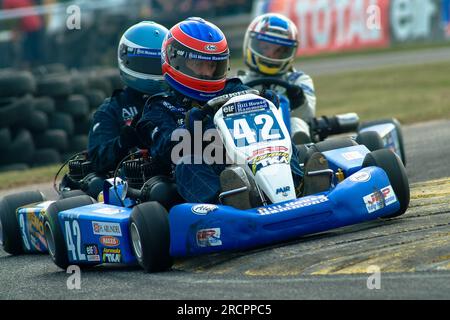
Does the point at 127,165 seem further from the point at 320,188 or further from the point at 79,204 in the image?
the point at 320,188

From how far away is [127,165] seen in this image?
635cm

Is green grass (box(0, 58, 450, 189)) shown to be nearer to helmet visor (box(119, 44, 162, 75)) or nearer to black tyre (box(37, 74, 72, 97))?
black tyre (box(37, 74, 72, 97))

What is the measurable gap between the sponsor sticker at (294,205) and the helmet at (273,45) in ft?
11.9

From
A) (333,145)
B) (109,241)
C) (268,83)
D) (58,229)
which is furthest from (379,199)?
(268,83)

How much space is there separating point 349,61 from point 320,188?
18.5 m

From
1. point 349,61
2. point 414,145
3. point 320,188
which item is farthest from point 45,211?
point 349,61

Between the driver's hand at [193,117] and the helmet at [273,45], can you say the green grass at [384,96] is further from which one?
the driver's hand at [193,117]

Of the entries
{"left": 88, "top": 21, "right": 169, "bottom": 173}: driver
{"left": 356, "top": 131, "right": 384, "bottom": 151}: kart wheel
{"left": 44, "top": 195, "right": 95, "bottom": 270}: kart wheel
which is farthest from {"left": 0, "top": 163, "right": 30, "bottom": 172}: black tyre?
{"left": 44, "top": 195, "right": 95, "bottom": 270}: kart wheel

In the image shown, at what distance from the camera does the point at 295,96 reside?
8.52 m

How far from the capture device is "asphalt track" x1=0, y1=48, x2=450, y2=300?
4508 millimetres

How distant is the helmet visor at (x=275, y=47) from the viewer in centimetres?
902

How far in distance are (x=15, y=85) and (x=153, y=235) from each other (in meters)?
6.71

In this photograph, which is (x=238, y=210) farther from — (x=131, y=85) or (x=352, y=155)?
(x=131, y=85)

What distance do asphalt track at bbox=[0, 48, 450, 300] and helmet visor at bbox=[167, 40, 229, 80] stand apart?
116 centimetres
